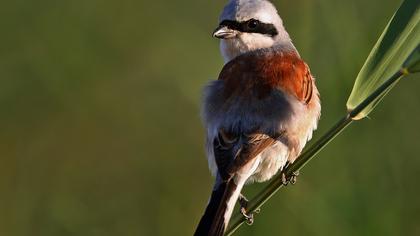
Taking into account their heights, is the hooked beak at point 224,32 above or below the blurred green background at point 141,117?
above

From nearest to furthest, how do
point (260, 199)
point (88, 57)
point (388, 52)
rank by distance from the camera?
point (388, 52) < point (260, 199) < point (88, 57)

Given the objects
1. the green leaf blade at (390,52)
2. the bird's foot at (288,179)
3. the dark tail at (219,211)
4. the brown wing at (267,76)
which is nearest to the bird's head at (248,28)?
the brown wing at (267,76)

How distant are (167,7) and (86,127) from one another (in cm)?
92

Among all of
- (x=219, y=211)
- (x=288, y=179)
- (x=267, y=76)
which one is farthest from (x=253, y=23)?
(x=219, y=211)

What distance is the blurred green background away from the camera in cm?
297

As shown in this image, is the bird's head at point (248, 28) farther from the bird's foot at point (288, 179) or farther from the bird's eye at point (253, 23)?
the bird's foot at point (288, 179)

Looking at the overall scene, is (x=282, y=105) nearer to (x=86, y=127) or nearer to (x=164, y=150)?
(x=164, y=150)

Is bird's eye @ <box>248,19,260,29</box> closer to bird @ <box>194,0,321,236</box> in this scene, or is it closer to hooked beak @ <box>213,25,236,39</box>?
bird @ <box>194,0,321,236</box>

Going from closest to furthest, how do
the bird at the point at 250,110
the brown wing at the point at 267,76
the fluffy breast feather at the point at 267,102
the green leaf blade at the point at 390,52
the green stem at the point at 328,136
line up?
the green stem at the point at 328,136, the green leaf blade at the point at 390,52, the bird at the point at 250,110, the fluffy breast feather at the point at 267,102, the brown wing at the point at 267,76

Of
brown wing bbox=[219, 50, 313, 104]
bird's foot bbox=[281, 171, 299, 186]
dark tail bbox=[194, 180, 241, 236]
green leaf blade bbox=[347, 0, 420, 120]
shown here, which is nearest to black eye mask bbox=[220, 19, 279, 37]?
brown wing bbox=[219, 50, 313, 104]

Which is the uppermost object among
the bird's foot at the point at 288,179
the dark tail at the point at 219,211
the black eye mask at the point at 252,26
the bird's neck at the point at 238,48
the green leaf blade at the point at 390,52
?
the green leaf blade at the point at 390,52

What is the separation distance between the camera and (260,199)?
2.27 metres

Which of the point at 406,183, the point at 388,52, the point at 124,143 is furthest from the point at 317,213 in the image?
the point at 124,143

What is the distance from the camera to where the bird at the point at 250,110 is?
255 cm
